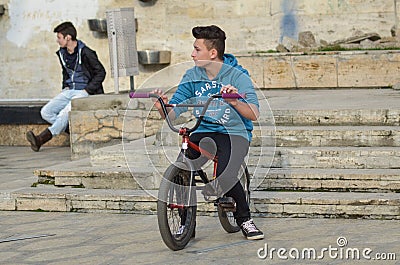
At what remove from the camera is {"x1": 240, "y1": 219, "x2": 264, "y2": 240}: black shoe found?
19.9 feet

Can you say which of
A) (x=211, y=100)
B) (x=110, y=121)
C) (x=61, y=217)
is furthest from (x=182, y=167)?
(x=110, y=121)

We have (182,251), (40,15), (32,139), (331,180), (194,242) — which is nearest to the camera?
(182,251)

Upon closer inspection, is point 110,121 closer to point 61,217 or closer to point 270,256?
point 61,217

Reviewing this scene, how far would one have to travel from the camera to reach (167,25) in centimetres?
1438

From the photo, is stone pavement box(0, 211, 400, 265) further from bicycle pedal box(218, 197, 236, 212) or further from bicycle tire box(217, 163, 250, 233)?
bicycle pedal box(218, 197, 236, 212)

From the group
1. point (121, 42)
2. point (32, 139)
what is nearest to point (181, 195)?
point (121, 42)

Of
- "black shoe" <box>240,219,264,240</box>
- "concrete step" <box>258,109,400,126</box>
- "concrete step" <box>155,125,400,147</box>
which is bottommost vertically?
"black shoe" <box>240,219,264,240</box>

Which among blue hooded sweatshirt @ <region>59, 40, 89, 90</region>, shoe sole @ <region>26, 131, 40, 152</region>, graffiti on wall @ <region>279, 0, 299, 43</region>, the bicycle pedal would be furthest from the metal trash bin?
the bicycle pedal

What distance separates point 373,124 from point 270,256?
2922mm

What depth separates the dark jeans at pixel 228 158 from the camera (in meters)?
6.02

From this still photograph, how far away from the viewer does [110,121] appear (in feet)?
32.9

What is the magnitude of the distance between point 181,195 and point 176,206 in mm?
82

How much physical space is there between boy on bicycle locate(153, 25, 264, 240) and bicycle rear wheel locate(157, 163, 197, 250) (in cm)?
19

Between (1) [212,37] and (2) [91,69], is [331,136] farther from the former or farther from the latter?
(2) [91,69]
